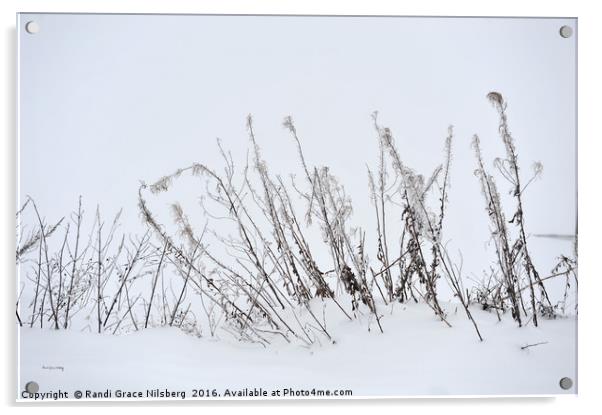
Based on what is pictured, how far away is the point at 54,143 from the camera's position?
1.80 meters

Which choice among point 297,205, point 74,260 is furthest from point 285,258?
point 74,260

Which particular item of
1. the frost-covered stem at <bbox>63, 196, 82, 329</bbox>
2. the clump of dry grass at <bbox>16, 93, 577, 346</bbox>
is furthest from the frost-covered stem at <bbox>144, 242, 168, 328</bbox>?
the frost-covered stem at <bbox>63, 196, 82, 329</bbox>

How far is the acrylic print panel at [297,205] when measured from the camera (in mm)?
1788

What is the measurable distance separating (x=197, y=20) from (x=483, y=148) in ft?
3.12

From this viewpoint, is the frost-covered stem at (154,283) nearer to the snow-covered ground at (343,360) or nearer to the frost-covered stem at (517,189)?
the snow-covered ground at (343,360)

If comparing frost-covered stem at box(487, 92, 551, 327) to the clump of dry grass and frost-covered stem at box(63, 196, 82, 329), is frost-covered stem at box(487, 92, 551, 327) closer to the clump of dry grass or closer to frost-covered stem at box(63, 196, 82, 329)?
the clump of dry grass

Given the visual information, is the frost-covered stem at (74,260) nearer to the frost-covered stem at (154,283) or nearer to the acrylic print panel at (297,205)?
the acrylic print panel at (297,205)

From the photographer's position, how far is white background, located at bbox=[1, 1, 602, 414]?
179 centimetres

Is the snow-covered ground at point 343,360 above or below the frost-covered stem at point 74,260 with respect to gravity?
below
